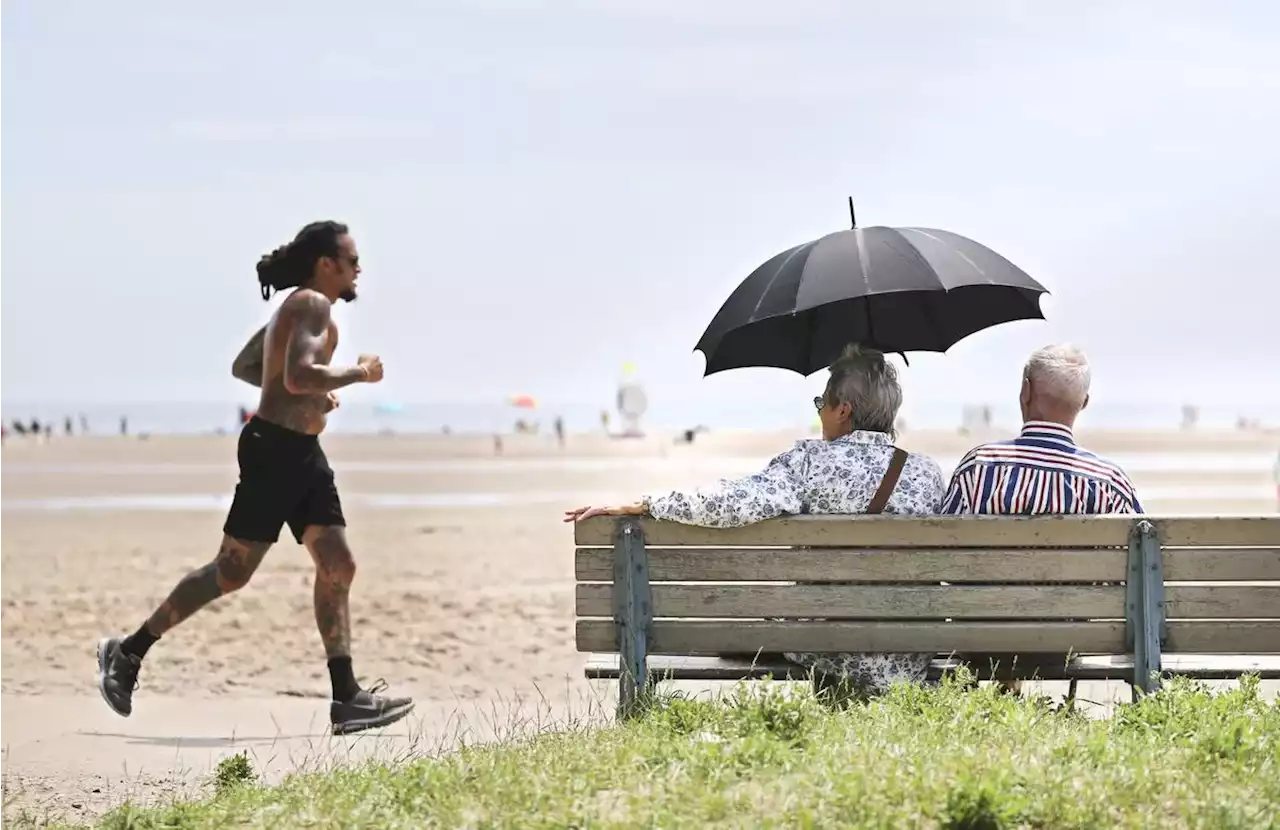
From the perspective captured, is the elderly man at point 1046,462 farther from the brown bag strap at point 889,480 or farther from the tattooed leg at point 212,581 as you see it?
the tattooed leg at point 212,581

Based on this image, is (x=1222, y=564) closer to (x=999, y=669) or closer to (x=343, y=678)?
(x=999, y=669)

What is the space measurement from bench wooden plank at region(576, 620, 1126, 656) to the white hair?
873mm

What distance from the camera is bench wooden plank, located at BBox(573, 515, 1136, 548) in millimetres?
5566

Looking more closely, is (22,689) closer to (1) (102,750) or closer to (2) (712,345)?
(1) (102,750)

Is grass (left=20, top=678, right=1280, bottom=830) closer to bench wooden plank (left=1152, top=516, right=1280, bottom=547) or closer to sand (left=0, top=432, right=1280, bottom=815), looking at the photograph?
bench wooden plank (left=1152, top=516, right=1280, bottom=547)

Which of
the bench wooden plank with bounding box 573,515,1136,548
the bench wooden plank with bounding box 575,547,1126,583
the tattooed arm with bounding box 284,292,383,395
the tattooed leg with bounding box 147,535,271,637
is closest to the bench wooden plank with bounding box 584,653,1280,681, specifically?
the bench wooden plank with bounding box 575,547,1126,583

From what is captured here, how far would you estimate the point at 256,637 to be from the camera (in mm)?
10680

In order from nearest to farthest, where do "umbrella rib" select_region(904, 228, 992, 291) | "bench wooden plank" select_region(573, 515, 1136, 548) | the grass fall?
the grass
"bench wooden plank" select_region(573, 515, 1136, 548)
"umbrella rib" select_region(904, 228, 992, 291)

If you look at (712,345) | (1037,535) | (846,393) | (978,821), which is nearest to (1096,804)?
(978,821)

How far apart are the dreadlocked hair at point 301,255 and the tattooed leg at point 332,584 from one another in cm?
118

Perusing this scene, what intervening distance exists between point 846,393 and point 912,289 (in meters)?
0.55

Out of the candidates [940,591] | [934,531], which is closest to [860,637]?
[940,591]

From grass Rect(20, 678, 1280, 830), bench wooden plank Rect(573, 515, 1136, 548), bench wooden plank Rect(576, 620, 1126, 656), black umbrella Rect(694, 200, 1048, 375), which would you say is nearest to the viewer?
grass Rect(20, 678, 1280, 830)

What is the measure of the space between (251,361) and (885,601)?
11.1 feet
